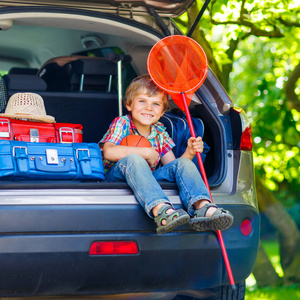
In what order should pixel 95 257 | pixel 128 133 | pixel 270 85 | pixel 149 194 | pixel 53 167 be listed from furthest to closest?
pixel 270 85, pixel 128 133, pixel 53 167, pixel 149 194, pixel 95 257

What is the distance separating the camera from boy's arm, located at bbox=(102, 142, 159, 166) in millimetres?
3500

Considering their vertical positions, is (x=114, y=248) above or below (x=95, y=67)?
below

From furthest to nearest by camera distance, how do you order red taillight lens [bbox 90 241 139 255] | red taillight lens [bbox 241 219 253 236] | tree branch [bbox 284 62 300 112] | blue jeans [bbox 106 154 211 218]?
1. tree branch [bbox 284 62 300 112]
2. red taillight lens [bbox 241 219 253 236]
3. blue jeans [bbox 106 154 211 218]
4. red taillight lens [bbox 90 241 139 255]

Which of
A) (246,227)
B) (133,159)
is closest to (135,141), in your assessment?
(133,159)

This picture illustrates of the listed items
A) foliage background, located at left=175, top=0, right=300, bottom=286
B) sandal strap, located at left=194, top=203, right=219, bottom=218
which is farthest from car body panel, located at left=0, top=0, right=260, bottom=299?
foliage background, located at left=175, top=0, right=300, bottom=286

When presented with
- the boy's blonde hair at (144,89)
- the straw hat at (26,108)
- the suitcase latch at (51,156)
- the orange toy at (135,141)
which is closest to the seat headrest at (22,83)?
the straw hat at (26,108)

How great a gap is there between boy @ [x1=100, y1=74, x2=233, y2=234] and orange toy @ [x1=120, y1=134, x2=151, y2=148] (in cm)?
4

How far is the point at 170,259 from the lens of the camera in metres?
3.10

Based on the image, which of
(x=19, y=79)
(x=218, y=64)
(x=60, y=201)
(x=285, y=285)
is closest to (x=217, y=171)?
(x=60, y=201)

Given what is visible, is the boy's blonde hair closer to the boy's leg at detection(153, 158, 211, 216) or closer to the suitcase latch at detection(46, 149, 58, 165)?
the boy's leg at detection(153, 158, 211, 216)

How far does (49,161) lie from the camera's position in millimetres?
3170

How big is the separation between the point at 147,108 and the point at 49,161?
33.4 inches

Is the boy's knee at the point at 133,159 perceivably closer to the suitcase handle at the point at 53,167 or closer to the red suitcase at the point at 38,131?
the suitcase handle at the point at 53,167

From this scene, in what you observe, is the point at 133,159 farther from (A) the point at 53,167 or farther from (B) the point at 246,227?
(B) the point at 246,227
